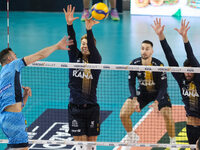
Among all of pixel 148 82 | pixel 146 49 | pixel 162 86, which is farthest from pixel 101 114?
pixel 146 49

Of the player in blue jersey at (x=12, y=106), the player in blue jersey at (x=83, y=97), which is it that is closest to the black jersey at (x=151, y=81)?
the player in blue jersey at (x=83, y=97)

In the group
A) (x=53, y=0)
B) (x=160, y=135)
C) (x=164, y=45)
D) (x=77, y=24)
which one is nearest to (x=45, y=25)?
(x=77, y=24)

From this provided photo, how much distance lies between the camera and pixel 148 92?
8445mm

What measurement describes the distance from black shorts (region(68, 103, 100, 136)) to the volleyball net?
25cm

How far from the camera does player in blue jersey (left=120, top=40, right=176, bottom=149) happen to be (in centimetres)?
815

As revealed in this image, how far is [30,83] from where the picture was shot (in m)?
12.1

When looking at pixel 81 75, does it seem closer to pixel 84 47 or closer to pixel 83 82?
A: pixel 83 82

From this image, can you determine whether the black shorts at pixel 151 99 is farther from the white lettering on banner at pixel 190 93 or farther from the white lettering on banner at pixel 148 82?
the white lettering on banner at pixel 190 93

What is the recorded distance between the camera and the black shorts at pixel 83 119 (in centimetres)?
740

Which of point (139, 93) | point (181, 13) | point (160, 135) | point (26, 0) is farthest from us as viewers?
point (26, 0)

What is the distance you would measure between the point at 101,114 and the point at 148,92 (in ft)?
8.20

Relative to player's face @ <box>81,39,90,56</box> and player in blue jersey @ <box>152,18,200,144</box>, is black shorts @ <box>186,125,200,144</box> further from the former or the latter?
player's face @ <box>81,39,90,56</box>

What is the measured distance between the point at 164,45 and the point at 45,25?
42.2 feet

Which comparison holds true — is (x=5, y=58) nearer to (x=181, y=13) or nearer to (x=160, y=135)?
(x=160, y=135)
